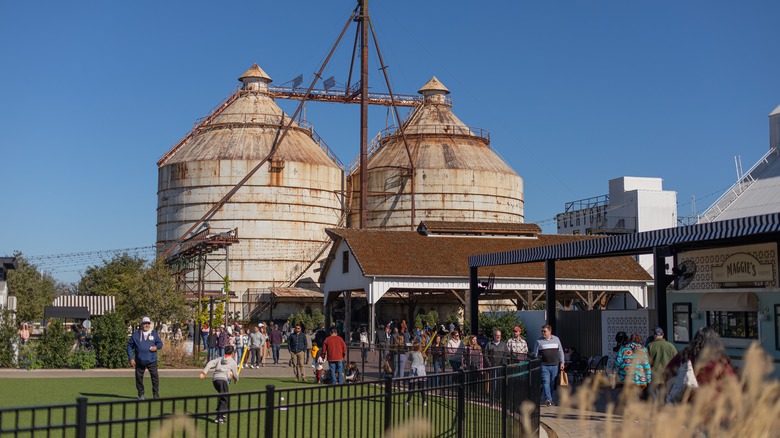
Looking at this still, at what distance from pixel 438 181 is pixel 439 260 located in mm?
32635

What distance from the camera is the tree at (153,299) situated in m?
42.7

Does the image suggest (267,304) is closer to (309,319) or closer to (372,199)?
(309,319)

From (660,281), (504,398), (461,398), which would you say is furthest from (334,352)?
(461,398)

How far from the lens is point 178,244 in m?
70.6

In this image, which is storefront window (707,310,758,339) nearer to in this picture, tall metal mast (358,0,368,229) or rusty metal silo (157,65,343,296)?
tall metal mast (358,0,368,229)

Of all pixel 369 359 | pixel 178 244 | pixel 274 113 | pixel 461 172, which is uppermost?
pixel 274 113

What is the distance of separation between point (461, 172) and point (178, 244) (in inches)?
913

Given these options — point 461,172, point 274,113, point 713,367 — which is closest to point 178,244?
point 274,113

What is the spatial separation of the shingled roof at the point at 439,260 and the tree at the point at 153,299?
818 centimetres

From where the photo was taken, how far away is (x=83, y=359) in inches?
1135

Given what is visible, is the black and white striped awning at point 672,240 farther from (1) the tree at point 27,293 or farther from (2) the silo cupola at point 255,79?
(2) the silo cupola at point 255,79

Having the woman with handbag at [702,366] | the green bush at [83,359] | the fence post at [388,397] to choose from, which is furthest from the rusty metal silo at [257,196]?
the fence post at [388,397]

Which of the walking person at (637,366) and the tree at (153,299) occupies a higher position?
the tree at (153,299)

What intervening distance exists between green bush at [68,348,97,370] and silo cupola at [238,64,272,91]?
52.2 metres
